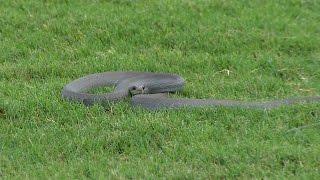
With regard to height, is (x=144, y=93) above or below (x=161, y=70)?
above

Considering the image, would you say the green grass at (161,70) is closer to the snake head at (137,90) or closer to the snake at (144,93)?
the snake at (144,93)

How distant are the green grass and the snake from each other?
131mm

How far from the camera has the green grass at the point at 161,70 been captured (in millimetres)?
5566

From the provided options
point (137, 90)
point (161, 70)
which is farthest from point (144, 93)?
point (161, 70)

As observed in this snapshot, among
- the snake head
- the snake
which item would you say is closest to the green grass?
the snake

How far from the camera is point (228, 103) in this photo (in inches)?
269

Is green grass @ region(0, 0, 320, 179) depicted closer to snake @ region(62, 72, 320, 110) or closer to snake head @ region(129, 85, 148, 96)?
snake @ region(62, 72, 320, 110)

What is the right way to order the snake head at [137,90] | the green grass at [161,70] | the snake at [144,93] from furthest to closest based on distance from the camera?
the snake head at [137,90] < the snake at [144,93] < the green grass at [161,70]

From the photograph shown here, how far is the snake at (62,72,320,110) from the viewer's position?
6.84 m

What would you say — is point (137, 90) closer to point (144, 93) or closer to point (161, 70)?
point (144, 93)

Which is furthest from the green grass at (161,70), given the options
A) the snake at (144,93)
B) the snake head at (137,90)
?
the snake head at (137,90)

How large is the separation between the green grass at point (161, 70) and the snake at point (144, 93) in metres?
0.13

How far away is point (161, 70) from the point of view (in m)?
8.31

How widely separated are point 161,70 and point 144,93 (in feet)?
3.07
